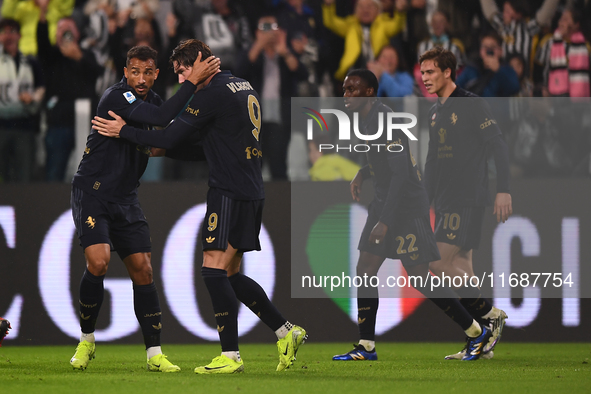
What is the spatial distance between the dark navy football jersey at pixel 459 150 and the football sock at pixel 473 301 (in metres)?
0.76

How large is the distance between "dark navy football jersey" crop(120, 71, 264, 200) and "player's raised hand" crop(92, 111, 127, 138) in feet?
0.27

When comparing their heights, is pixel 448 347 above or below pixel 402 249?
below

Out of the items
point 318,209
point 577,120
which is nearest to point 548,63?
point 577,120

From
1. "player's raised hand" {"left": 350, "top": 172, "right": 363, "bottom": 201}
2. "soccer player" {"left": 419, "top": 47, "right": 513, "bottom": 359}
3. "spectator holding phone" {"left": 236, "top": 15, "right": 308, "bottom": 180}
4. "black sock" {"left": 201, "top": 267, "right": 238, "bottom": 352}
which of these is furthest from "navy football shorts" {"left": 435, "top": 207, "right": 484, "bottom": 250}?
"black sock" {"left": 201, "top": 267, "right": 238, "bottom": 352}

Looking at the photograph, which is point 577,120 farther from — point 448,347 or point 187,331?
point 187,331

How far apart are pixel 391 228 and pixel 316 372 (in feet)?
5.01

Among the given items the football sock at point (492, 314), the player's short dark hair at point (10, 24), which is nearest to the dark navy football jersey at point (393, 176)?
the football sock at point (492, 314)

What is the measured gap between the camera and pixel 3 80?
26.6ft

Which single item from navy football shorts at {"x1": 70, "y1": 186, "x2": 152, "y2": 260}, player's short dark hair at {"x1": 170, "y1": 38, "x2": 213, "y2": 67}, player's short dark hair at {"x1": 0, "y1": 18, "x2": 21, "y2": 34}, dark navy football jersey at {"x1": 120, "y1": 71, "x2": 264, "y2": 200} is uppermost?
player's short dark hair at {"x1": 0, "y1": 18, "x2": 21, "y2": 34}

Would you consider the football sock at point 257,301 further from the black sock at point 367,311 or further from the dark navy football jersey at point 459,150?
the dark navy football jersey at point 459,150

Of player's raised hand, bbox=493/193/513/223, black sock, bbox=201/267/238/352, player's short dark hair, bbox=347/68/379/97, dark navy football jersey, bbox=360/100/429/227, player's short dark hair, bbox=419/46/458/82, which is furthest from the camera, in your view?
player's short dark hair, bbox=419/46/458/82

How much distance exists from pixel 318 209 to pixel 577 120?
2538 millimetres

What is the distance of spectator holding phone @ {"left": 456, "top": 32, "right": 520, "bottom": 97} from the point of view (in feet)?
26.5

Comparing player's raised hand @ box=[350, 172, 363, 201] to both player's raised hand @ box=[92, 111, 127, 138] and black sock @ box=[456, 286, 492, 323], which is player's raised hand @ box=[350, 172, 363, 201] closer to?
black sock @ box=[456, 286, 492, 323]
